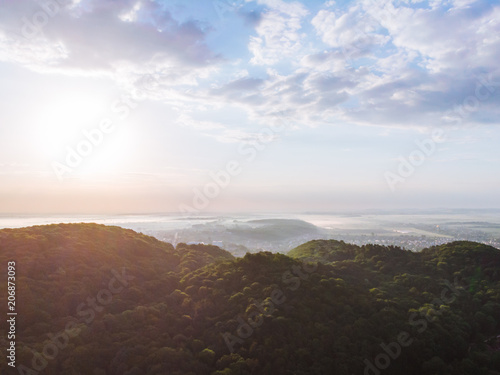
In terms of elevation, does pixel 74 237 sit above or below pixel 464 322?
above

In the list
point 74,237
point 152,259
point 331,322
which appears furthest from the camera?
point 152,259

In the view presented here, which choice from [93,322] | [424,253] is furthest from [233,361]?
[424,253]

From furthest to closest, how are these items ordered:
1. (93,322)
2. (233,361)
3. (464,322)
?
(464,322) → (93,322) → (233,361)

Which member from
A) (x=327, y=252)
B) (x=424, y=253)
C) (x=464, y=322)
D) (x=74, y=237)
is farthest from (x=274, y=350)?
(x=424, y=253)

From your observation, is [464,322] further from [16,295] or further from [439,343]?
[16,295]

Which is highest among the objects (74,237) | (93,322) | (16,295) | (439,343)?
(74,237)

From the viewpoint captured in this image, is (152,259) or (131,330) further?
(152,259)
